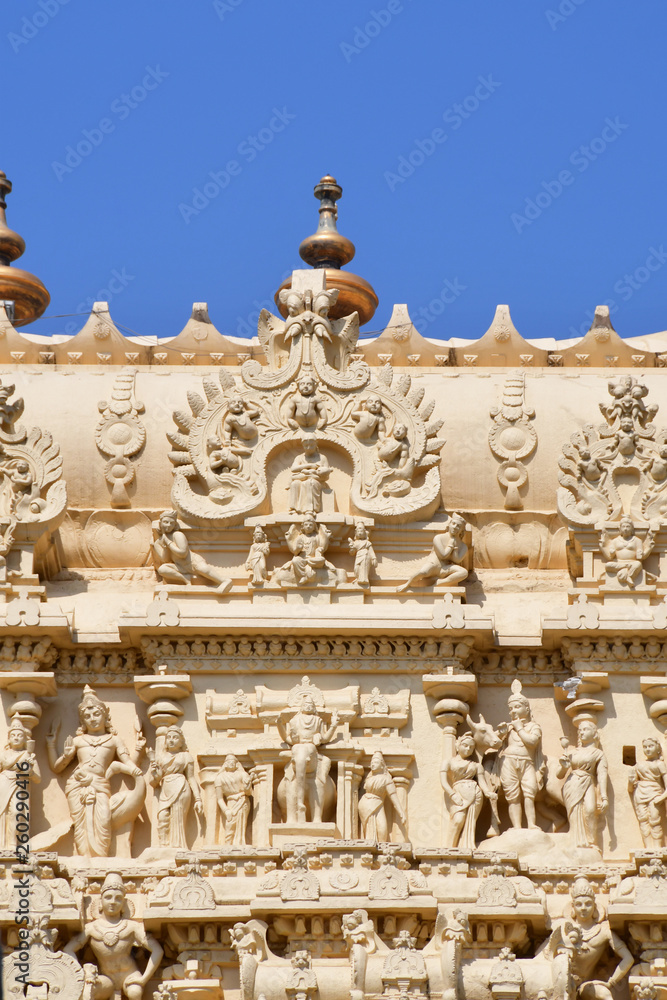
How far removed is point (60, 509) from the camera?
25.6 meters

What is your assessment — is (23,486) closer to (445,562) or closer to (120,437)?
(120,437)

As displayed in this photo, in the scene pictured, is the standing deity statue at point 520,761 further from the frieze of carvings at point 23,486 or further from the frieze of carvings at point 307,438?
the frieze of carvings at point 23,486

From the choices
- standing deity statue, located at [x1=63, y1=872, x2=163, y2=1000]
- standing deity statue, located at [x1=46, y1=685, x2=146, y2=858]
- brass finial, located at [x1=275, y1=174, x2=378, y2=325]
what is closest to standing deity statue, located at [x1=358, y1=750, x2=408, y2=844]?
standing deity statue, located at [x1=46, y1=685, x2=146, y2=858]

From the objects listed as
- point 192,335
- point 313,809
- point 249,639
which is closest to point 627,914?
point 313,809

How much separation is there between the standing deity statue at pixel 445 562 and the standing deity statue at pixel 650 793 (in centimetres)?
287

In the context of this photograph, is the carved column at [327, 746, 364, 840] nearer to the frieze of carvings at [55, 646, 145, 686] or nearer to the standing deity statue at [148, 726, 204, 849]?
the standing deity statue at [148, 726, 204, 849]

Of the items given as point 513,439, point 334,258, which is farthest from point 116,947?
point 334,258

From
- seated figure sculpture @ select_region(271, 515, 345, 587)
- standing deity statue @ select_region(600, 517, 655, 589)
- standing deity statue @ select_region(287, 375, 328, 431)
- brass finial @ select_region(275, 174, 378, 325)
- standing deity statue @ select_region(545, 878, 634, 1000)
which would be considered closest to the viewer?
standing deity statue @ select_region(545, 878, 634, 1000)

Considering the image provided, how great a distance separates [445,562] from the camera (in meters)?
25.5

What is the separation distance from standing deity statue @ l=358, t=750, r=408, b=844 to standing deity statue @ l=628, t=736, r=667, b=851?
2452mm

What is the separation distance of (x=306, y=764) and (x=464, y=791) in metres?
1.71

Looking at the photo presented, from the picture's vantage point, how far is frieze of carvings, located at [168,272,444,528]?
25.8 meters

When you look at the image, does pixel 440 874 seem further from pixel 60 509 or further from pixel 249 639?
pixel 60 509

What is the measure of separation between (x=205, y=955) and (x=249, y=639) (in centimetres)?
379
